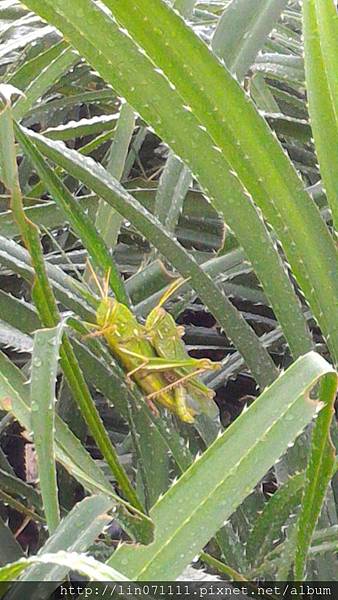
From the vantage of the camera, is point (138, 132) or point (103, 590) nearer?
point (103, 590)

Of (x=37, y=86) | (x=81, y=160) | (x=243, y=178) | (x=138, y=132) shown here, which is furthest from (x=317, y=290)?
(x=138, y=132)

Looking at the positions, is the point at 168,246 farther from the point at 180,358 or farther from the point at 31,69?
the point at 31,69

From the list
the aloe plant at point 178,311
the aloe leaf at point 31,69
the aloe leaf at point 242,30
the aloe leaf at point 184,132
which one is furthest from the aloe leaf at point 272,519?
the aloe leaf at point 31,69

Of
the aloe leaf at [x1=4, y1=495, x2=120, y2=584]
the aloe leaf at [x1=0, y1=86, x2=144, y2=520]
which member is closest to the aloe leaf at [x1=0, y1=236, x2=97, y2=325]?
the aloe leaf at [x1=0, y1=86, x2=144, y2=520]

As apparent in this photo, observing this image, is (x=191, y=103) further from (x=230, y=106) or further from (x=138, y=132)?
(x=138, y=132)

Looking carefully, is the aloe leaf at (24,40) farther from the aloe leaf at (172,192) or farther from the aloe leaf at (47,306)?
the aloe leaf at (47,306)
